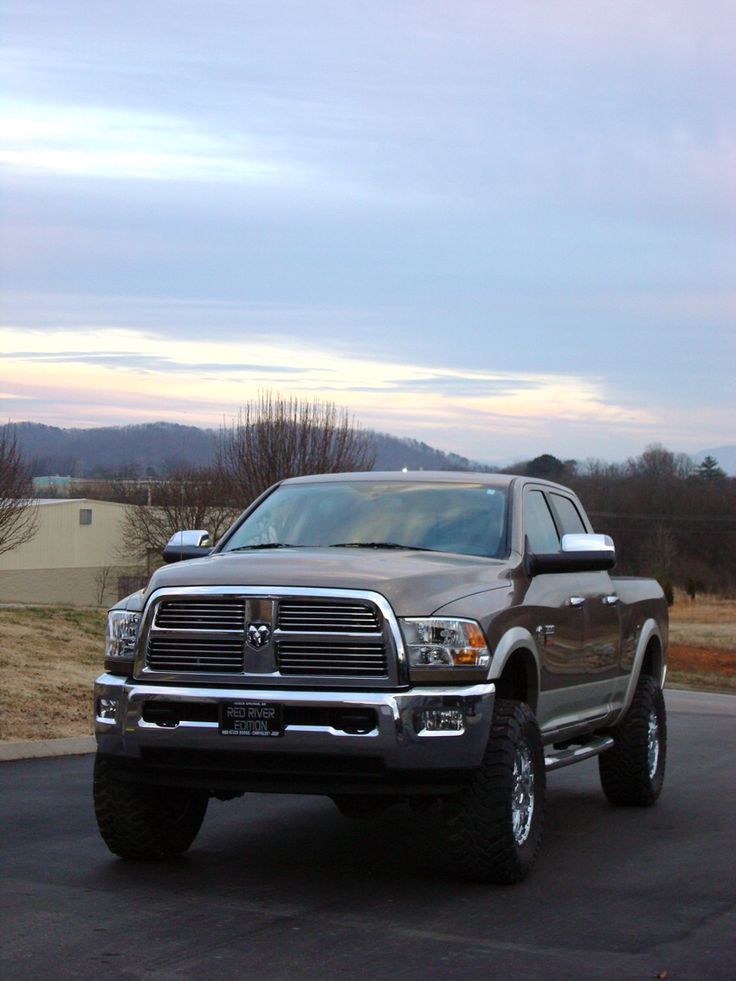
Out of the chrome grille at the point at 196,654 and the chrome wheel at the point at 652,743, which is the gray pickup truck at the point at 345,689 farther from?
the chrome wheel at the point at 652,743

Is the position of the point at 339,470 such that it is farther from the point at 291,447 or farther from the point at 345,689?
the point at 345,689

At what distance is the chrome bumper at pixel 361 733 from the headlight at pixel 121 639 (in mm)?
284

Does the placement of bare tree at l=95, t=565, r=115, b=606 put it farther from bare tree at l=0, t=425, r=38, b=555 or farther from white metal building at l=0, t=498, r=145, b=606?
bare tree at l=0, t=425, r=38, b=555

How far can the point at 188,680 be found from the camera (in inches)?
271

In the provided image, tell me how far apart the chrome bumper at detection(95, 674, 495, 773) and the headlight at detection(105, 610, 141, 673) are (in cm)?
28

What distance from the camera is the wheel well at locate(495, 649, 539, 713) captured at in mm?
7613

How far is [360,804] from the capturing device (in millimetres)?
7863

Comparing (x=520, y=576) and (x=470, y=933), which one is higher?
(x=520, y=576)

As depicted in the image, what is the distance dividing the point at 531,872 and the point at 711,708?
50.1 ft

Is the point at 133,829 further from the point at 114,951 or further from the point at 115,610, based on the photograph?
the point at 114,951

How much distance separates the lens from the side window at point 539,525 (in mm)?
8633

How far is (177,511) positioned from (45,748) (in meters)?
54.7

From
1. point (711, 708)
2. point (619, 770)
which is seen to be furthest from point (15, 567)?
point (619, 770)

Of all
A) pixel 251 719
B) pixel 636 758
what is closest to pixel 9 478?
pixel 636 758
